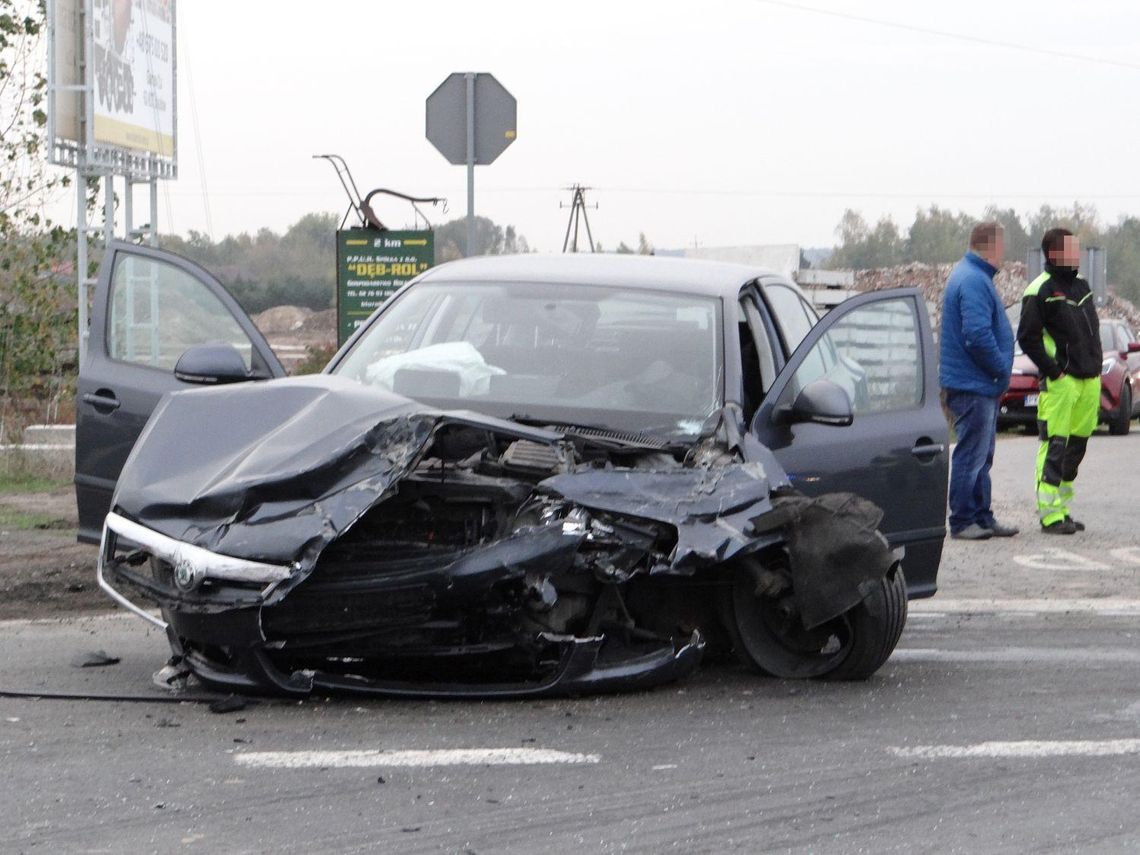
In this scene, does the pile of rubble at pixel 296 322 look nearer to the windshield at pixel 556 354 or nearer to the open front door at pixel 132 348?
the open front door at pixel 132 348

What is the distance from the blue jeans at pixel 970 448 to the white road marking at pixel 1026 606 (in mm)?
2153

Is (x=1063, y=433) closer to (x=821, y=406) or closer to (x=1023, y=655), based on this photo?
(x=1023, y=655)

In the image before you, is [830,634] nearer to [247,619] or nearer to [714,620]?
[714,620]

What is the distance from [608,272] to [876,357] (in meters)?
1.13

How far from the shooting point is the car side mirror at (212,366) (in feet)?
21.1

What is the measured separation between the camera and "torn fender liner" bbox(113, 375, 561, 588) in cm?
503

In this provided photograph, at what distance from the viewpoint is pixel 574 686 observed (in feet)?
17.9

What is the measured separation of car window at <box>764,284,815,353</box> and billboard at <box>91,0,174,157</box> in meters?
9.41

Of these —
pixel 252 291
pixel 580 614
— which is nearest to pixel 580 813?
pixel 580 614

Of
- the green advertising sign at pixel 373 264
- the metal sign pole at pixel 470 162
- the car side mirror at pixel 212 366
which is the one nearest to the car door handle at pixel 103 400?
the car side mirror at pixel 212 366

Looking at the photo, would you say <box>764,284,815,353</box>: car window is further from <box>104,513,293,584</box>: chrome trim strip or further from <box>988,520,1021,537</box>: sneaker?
<box>988,520,1021,537</box>: sneaker

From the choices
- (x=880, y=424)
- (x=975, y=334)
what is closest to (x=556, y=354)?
(x=880, y=424)

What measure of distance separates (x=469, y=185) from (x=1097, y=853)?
833 cm

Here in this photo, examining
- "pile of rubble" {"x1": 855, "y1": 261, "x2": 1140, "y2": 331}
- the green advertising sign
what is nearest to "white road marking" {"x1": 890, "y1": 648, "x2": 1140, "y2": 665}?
the green advertising sign
